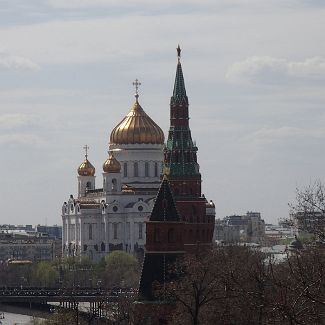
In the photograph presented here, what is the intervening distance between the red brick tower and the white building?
52.7 m

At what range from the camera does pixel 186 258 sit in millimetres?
89750

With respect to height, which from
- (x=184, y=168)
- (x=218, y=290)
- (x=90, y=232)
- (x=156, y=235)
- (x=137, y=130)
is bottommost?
(x=218, y=290)

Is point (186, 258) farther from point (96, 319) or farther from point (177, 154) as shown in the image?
point (177, 154)

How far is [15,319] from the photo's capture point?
12825 centimetres

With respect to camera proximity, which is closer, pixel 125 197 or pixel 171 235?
pixel 171 235

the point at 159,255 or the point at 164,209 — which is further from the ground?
the point at 164,209

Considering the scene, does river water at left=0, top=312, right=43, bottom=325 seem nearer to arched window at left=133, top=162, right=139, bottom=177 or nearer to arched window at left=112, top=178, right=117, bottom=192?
arched window at left=112, top=178, right=117, bottom=192

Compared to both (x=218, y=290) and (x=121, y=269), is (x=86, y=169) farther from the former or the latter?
(x=218, y=290)

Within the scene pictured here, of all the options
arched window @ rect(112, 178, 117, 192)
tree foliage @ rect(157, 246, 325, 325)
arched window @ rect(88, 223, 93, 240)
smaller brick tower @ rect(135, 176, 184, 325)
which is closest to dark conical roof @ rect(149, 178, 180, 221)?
smaller brick tower @ rect(135, 176, 184, 325)

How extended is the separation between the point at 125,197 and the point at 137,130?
5909 mm

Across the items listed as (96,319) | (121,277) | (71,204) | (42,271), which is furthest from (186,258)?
(71,204)

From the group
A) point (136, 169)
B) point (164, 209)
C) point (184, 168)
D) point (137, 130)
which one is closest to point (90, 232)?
point (136, 169)

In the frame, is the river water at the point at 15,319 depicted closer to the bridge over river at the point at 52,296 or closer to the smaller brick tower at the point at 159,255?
the bridge over river at the point at 52,296

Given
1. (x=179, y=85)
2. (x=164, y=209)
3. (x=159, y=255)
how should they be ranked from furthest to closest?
1. (x=179, y=85)
2. (x=164, y=209)
3. (x=159, y=255)
